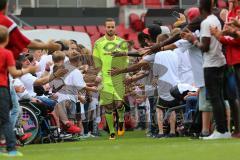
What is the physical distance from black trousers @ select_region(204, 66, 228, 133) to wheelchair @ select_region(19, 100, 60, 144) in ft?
12.8

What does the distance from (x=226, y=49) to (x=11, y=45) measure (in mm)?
3675

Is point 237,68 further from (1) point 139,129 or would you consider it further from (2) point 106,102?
(1) point 139,129

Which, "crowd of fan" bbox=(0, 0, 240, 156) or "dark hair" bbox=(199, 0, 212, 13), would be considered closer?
"crowd of fan" bbox=(0, 0, 240, 156)

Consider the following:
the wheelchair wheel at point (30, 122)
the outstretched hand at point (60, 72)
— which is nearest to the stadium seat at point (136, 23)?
the outstretched hand at point (60, 72)

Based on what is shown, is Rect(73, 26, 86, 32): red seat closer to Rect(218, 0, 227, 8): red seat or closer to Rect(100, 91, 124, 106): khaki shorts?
Rect(218, 0, 227, 8): red seat

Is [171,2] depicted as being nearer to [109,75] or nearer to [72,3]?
[72,3]

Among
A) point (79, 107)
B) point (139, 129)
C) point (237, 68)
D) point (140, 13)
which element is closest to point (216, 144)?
point (237, 68)

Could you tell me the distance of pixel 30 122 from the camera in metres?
18.6

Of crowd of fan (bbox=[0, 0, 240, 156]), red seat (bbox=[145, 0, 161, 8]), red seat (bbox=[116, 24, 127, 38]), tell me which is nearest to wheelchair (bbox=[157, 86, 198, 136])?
crowd of fan (bbox=[0, 0, 240, 156])

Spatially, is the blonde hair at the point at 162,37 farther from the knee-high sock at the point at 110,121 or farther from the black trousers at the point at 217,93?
the black trousers at the point at 217,93

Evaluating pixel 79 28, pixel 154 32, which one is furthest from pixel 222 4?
pixel 154 32

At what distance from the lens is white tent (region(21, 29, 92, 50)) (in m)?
29.2

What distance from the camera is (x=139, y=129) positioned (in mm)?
24688

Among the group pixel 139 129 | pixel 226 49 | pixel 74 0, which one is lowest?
pixel 139 129
